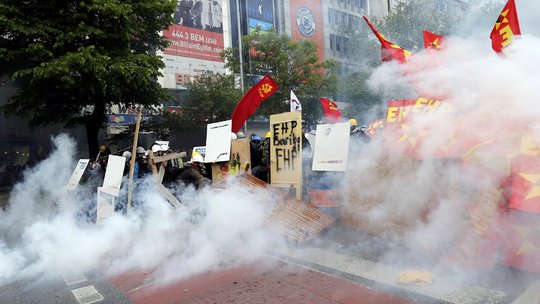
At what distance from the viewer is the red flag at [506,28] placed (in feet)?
13.3

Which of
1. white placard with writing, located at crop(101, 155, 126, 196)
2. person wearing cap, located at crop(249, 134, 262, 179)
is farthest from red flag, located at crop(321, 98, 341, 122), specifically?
white placard with writing, located at crop(101, 155, 126, 196)

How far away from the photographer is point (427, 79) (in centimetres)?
432

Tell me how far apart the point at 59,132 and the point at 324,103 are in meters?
11.2

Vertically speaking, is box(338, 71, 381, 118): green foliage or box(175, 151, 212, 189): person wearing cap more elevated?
box(338, 71, 381, 118): green foliage

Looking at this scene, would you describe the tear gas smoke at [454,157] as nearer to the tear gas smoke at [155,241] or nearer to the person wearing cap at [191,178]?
the tear gas smoke at [155,241]

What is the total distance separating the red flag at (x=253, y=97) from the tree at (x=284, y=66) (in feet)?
32.6

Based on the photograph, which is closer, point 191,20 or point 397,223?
point 397,223

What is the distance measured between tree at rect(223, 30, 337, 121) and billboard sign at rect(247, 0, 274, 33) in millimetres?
6496

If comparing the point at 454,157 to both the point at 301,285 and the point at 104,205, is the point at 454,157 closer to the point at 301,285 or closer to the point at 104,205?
the point at 301,285

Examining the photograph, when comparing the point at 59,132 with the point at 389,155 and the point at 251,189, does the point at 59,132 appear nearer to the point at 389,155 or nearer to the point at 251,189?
the point at 251,189

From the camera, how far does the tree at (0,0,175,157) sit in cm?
927

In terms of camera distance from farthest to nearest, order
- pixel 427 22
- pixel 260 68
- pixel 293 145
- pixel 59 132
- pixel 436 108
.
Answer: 1. pixel 260 68
2. pixel 59 132
3. pixel 427 22
4. pixel 293 145
5. pixel 436 108

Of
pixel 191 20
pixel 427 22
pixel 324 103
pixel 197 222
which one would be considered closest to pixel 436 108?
pixel 197 222

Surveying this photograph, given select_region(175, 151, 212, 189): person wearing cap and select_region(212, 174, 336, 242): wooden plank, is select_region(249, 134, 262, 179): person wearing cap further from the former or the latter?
select_region(212, 174, 336, 242): wooden plank
